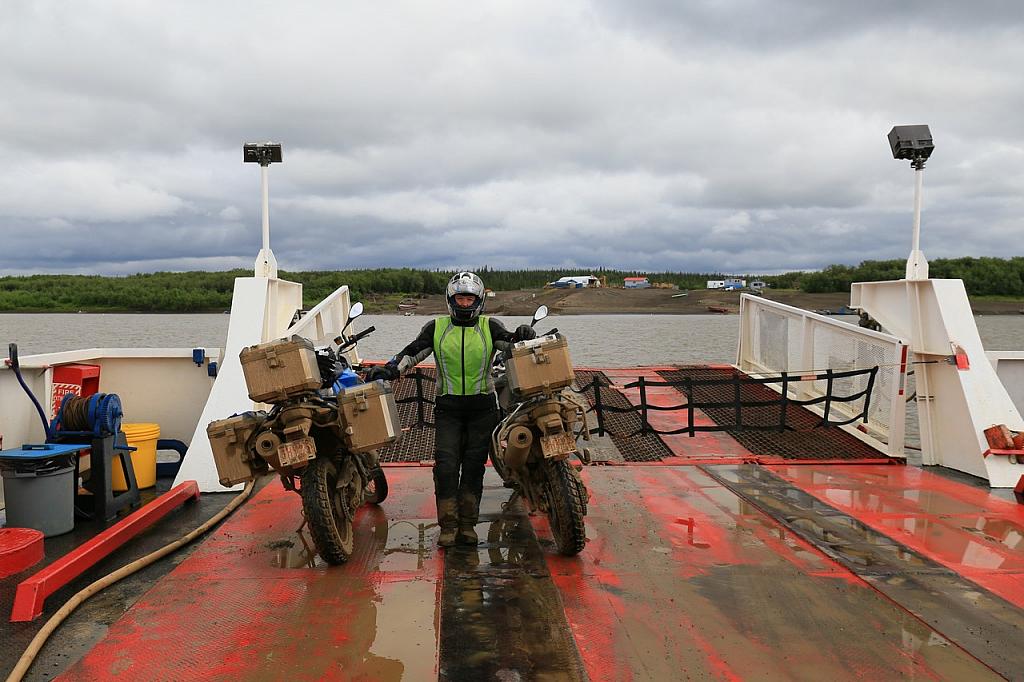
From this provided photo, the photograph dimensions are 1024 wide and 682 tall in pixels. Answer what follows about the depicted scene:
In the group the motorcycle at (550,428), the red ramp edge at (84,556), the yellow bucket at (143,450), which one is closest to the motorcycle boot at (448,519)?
the motorcycle at (550,428)

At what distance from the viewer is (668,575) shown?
414 centimetres

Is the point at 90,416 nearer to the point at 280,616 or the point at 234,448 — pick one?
the point at 234,448

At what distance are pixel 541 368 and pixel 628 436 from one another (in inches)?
155

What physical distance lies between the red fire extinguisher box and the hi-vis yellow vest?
3.62 m

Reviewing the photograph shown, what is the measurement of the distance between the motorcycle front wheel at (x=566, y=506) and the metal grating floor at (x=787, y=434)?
11.3ft

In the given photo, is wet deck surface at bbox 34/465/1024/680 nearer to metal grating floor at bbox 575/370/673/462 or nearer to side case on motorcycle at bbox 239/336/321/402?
side case on motorcycle at bbox 239/336/321/402

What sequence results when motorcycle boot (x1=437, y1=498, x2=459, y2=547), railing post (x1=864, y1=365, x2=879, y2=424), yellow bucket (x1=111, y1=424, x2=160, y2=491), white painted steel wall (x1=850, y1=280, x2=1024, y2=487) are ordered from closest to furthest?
motorcycle boot (x1=437, y1=498, x2=459, y2=547)
yellow bucket (x1=111, y1=424, x2=160, y2=491)
white painted steel wall (x1=850, y1=280, x2=1024, y2=487)
railing post (x1=864, y1=365, x2=879, y2=424)

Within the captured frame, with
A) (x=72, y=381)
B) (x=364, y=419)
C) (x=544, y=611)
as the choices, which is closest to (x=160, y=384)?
(x=72, y=381)

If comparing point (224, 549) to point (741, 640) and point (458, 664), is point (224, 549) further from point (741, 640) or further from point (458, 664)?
point (741, 640)

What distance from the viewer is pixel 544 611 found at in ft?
12.0

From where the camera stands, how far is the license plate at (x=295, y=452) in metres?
4.07

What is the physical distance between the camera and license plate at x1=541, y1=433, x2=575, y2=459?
13.7ft

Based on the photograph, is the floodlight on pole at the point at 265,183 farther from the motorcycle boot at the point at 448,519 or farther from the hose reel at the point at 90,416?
the motorcycle boot at the point at 448,519

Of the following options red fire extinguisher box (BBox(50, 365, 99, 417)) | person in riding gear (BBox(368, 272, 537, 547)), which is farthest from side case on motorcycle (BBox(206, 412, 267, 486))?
red fire extinguisher box (BBox(50, 365, 99, 417))
